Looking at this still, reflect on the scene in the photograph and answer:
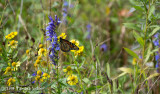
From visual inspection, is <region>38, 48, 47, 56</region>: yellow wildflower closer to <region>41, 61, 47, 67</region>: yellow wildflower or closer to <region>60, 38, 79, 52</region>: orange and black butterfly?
<region>41, 61, 47, 67</region>: yellow wildflower

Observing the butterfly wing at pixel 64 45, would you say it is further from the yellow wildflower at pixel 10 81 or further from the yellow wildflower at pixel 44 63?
the yellow wildflower at pixel 10 81

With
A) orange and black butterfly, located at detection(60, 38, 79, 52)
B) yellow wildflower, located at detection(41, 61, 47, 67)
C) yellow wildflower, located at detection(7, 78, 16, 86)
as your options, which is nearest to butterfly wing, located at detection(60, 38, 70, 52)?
orange and black butterfly, located at detection(60, 38, 79, 52)

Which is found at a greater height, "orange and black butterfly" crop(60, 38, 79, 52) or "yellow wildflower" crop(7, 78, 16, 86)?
"orange and black butterfly" crop(60, 38, 79, 52)

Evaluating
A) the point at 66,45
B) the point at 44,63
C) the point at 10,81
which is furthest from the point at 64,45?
the point at 10,81

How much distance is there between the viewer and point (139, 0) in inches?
58.2

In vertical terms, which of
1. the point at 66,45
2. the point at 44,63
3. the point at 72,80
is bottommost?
the point at 72,80

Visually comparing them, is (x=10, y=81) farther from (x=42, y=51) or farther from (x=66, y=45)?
(x=66, y=45)

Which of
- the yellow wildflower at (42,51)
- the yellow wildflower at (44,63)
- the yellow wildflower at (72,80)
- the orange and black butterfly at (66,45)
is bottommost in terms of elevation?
the yellow wildflower at (72,80)

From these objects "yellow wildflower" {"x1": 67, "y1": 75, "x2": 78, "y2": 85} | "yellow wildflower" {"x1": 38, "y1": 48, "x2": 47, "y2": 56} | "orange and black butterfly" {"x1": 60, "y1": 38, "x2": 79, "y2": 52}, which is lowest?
"yellow wildflower" {"x1": 67, "y1": 75, "x2": 78, "y2": 85}

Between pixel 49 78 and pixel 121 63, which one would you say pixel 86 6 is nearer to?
pixel 121 63

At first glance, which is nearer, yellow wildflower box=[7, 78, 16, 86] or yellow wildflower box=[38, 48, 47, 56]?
yellow wildflower box=[7, 78, 16, 86]

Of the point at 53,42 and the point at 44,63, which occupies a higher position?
the point at 53,42

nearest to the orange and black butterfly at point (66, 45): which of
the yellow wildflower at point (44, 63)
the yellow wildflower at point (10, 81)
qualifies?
the yellow wildflower at point (44, 63)

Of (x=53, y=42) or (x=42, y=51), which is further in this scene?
(x=42, y=51)
